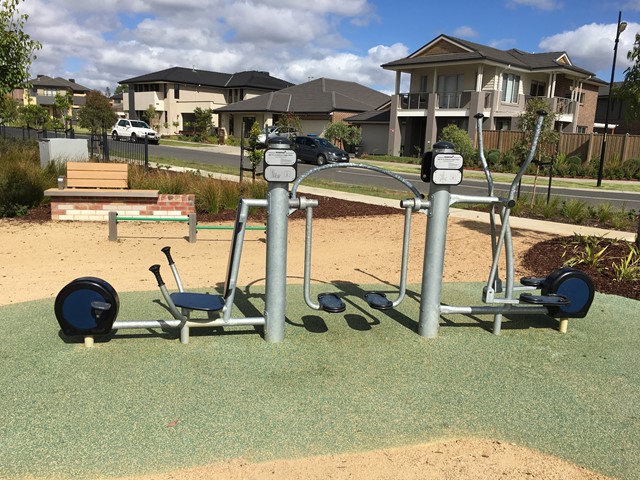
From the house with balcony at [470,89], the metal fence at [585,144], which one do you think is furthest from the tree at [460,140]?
the house with balcony at [470,89]

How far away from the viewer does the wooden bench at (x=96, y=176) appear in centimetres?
977

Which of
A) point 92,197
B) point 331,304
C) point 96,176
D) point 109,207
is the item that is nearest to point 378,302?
point 331,304

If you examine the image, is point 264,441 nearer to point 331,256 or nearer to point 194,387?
point 194,387

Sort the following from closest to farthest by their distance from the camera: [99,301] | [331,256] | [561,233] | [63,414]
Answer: [63,414]
[99,301]
[331,256]
[561,233]

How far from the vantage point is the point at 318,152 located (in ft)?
90.3

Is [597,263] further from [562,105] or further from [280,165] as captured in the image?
[562,105]

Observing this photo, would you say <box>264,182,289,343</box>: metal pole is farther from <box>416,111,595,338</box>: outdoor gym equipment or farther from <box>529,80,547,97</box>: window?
<box>529,80,547,97</box>: window

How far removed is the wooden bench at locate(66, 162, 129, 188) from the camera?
9773mm

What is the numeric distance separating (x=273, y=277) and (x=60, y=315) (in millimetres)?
1576

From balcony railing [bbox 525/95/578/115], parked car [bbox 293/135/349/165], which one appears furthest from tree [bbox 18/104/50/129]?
balcony railing [bbox 525/95/578/115]

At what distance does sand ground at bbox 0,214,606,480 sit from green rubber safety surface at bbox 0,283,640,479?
12 cm

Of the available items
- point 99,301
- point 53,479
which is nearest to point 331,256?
point 99,301

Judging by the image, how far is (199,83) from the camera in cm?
5731

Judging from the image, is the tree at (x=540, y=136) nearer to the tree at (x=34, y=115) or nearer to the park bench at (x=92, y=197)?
the park bench at (x=92, y=197)
